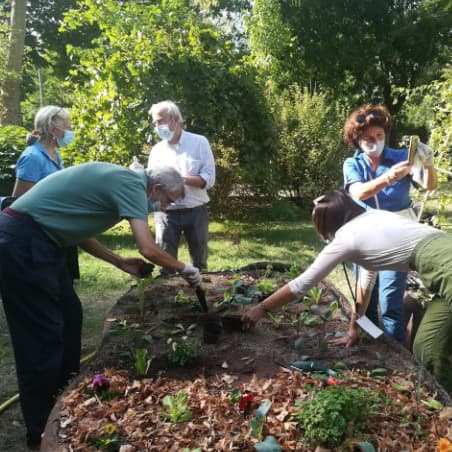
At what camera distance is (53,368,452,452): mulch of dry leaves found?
1758 mm

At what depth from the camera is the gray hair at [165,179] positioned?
2371mm

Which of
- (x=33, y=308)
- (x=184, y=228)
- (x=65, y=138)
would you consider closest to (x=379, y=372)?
(x=33, y=308)

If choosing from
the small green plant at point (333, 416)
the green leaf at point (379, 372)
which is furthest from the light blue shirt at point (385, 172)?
the small green plant at point (333, 416)

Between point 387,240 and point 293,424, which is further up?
point 387,240

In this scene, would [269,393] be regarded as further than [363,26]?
No

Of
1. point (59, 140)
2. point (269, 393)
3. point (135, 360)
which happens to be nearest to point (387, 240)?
point (269, 393)

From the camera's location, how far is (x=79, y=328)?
2816 millimetres

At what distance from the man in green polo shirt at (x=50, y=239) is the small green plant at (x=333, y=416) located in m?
1.01

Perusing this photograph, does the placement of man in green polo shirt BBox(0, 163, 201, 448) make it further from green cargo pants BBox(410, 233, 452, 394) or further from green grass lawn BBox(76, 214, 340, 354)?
green grass lawn BBox(76, 214, 340, 354)

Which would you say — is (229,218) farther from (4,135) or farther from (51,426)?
(51,426)

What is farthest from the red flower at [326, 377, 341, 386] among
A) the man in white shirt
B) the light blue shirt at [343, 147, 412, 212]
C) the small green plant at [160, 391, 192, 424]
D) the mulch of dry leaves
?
the man in white shirt

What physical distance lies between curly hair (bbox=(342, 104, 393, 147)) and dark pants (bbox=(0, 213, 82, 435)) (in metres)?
1.95

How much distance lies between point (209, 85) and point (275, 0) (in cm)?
898

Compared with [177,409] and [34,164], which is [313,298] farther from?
[34,164]
